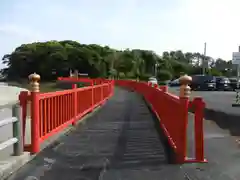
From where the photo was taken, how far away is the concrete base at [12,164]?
5297 millimetres

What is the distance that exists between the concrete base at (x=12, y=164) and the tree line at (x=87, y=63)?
8131 cm

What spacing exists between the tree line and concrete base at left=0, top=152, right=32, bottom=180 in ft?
267

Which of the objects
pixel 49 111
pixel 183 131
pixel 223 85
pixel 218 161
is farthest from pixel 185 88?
pixel 223 85

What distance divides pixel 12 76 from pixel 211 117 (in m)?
97.1

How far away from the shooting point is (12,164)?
222 inches

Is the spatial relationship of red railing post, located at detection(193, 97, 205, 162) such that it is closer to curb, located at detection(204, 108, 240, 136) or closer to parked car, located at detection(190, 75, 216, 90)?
curb, located at detection(204, 108, 240, 136)

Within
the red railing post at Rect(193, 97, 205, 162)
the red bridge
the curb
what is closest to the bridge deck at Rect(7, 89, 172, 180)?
the red bridge

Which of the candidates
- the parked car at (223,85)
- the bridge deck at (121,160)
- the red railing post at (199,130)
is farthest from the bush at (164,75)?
the red railing post at (199,130)

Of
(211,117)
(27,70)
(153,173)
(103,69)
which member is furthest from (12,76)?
(153,173)

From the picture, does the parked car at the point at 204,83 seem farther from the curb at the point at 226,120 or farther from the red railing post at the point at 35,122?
the red railing post at the point at 35,122

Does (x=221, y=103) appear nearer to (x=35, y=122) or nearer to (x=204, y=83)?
(x=35, y=122)

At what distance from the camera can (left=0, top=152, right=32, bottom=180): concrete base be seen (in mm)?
5297

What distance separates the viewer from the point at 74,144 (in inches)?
309

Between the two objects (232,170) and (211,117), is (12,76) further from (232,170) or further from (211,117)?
(232,170)
